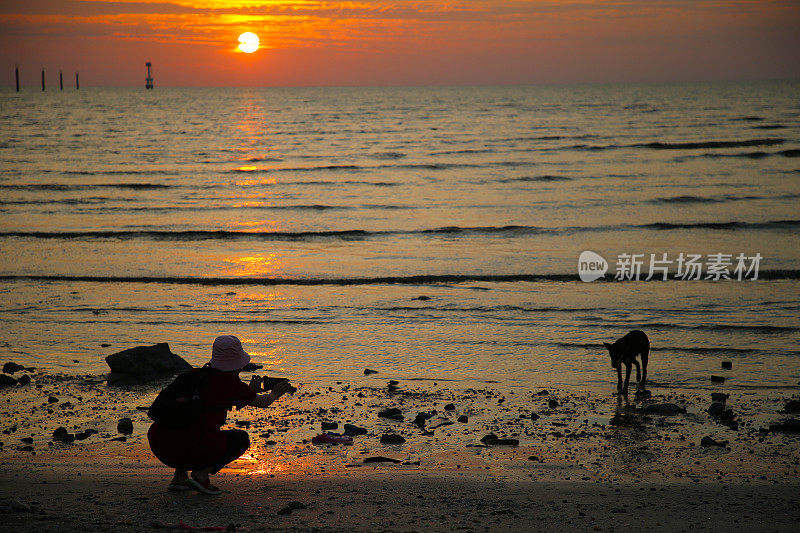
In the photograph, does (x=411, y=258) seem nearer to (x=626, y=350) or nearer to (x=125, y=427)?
(x=626, y=350)

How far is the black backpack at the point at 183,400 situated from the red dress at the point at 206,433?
5 cm

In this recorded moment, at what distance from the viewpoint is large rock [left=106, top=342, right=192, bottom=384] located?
8.97 meters

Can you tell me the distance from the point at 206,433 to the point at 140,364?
3820mm

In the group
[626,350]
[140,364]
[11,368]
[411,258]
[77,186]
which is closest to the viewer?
[626,350]

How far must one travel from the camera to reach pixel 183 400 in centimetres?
541

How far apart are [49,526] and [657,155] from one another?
38.5 meters

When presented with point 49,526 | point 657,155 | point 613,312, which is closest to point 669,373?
point 613,312

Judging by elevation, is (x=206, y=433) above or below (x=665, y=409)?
above

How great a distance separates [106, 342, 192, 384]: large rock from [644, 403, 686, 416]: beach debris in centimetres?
A: 557

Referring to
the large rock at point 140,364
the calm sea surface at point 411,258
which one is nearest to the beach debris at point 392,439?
the calm sea surface at point 411,258

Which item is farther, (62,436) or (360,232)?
(360,232)

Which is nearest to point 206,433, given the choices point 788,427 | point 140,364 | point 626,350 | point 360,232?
point 140,364

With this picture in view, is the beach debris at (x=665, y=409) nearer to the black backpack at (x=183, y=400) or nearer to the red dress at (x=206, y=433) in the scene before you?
the red dress at (x=206, y=433)

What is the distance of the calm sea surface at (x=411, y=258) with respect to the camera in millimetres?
10445
